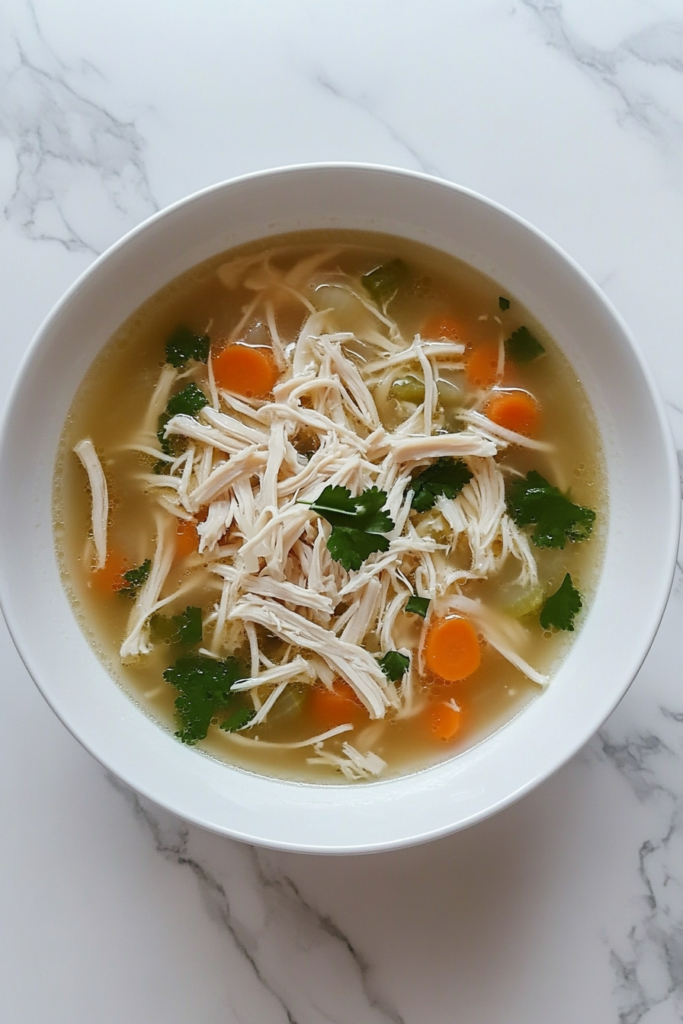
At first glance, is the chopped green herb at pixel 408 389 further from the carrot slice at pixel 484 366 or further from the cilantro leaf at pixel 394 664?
the cilantro leaf at pixel 394 664

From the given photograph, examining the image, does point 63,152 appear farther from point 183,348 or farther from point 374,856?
point 374,856

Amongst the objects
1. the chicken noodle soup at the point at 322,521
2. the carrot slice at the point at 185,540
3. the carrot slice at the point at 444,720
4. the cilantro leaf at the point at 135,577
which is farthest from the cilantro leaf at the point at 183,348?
the carrot slice at the point at 444,720

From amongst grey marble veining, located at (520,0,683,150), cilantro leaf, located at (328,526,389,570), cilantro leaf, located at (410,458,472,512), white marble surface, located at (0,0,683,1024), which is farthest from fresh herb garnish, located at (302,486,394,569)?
A: grey marble veining, located at (520,0,683,150)

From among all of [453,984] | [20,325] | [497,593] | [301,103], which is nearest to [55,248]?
[20,325]

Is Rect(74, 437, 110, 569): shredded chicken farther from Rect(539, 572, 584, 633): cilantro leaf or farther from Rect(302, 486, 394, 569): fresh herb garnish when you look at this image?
Rect(539, 572, 584, 633): cilantro leaf

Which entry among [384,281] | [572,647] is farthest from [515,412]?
[572,647]

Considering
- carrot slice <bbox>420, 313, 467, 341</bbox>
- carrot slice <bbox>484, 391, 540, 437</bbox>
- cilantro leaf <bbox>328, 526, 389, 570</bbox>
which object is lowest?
cilantro leaf <bbox>328, 526, 389, 570</bbox>
